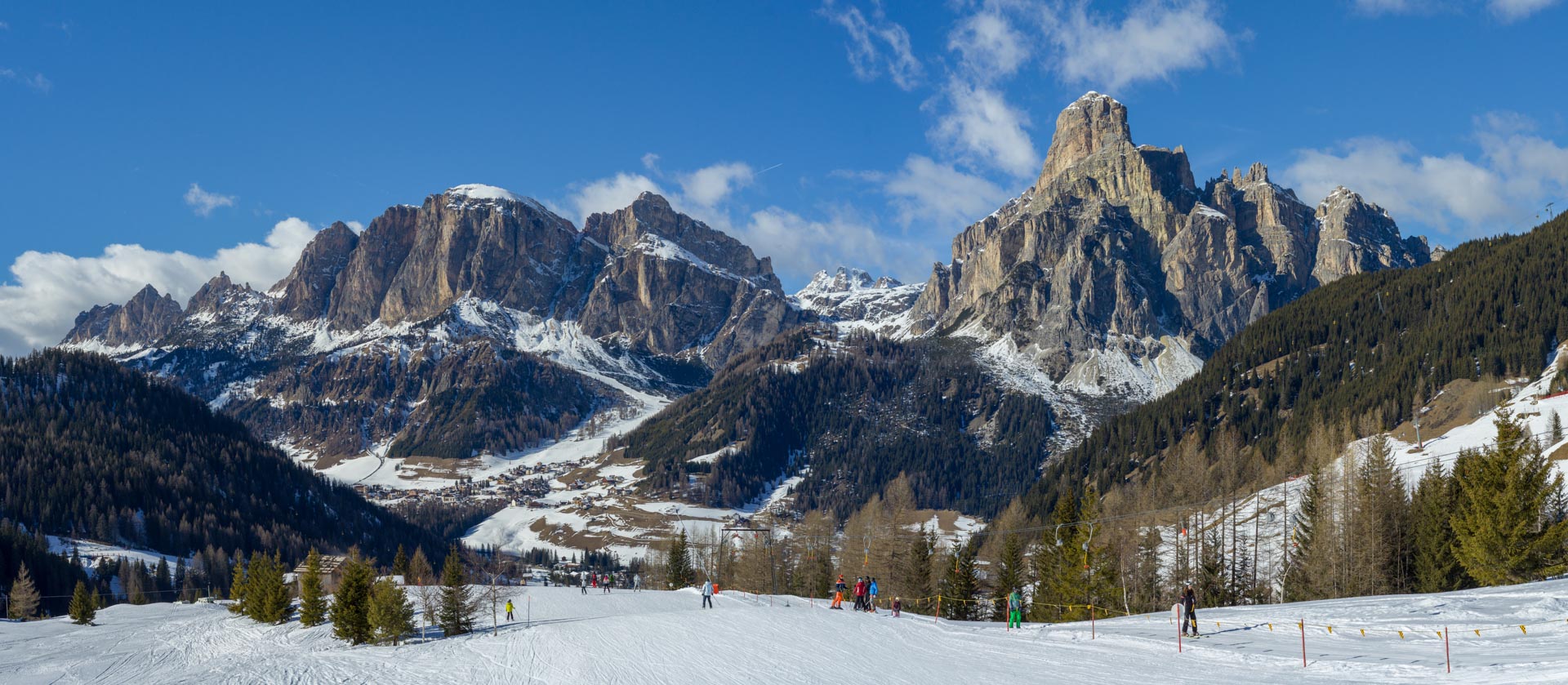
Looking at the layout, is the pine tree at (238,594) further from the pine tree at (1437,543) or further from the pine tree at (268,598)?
the pine tree at (1437,543)

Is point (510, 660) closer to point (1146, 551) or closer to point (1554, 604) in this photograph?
point (1554, 604)

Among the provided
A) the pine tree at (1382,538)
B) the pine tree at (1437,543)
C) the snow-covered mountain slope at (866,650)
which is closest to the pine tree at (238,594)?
the snow-covered mountain slope at (866,650)

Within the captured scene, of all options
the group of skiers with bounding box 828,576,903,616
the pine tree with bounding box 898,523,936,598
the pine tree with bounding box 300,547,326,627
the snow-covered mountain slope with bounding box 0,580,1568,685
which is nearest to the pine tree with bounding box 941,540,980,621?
the pine tree with bounding box 898,523,936,598

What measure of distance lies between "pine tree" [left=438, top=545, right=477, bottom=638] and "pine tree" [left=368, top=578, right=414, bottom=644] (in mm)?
2295

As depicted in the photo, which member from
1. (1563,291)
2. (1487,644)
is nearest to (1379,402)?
(1563,291)

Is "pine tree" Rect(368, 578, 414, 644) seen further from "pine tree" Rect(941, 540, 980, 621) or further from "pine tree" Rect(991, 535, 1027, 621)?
"pine tree" Rect(991, 535, 1027, 621)

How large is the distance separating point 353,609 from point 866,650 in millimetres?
39636

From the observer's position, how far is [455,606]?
231 ft

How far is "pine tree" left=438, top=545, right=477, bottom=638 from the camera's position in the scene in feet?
231

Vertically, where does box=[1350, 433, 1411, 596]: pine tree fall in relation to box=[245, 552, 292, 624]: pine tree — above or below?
above

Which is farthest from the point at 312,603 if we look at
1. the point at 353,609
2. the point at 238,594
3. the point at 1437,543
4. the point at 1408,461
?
the point at 1408,461

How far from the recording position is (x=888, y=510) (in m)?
117

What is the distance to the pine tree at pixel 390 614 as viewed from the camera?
69.0 metres

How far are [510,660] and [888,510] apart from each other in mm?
65617
